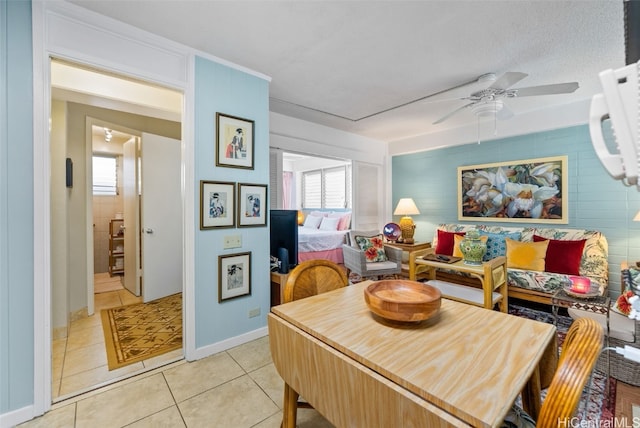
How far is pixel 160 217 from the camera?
3.51 metres

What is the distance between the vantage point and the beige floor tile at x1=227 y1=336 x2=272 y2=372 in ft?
7.04

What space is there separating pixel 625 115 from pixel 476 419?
76 cm

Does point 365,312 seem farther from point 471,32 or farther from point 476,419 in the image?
point 471,32

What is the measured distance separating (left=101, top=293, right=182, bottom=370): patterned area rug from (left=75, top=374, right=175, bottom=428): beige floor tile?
37 cm

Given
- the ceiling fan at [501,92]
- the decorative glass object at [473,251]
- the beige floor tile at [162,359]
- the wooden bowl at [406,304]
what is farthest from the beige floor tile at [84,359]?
the ceiling fan at [501,92]

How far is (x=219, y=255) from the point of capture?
91.8 inches

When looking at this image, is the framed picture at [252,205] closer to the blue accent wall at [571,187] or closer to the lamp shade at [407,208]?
the lamp shade at [407,208]

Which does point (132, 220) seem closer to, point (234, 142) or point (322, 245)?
point (234, 142)

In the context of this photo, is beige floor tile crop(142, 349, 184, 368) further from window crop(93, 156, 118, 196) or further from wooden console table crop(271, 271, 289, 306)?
window crop(93, 156, 118, 196)

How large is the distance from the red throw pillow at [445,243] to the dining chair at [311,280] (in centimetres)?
289

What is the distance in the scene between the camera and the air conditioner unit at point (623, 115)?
597mm

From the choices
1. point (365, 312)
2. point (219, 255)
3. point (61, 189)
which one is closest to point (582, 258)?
point (365, 312)

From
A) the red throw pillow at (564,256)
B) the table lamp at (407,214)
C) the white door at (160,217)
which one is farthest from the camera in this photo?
the table lamp at (407,214)

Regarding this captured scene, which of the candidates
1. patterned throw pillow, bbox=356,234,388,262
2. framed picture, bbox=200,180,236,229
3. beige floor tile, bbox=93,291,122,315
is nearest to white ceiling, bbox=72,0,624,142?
framed picture, bbox=200,180,236,229
